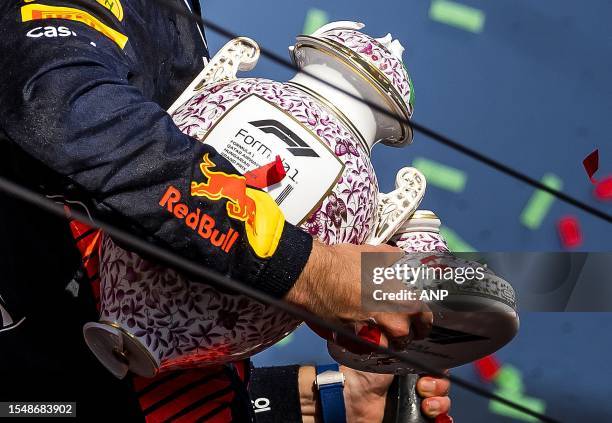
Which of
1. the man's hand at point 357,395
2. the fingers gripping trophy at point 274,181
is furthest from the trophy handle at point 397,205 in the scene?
the man's hand at point 357,395

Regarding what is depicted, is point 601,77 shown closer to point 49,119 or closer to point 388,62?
point 388,62

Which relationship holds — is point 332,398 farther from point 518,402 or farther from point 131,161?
point 131,161

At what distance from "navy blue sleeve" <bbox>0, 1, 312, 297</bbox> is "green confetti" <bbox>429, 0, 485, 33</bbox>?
91 cm

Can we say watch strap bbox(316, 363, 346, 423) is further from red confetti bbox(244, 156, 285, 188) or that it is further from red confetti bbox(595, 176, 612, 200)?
red confetti bbox(244, 156, 285, 188)

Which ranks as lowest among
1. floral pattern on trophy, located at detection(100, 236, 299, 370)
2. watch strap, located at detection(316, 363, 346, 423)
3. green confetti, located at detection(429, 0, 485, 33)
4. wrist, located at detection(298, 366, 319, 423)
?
wrist, located at detection(298, 366, 319, 423)

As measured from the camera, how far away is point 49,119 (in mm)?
794

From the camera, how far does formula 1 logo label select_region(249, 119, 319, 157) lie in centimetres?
90

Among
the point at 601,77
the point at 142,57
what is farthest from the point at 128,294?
the point at 601,77

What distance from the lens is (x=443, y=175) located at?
1.62m

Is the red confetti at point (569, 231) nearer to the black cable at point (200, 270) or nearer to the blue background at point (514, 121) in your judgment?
the blue background at point (514, 121)


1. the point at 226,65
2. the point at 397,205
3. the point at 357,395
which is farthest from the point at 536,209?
the point at 226,65

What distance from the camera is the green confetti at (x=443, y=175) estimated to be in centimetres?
161

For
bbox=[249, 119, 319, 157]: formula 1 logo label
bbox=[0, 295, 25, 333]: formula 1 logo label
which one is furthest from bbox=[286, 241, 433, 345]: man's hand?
bbox=[0, 295, 25, 333]: formula 1 logo label

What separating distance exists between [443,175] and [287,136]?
0.75 meters
